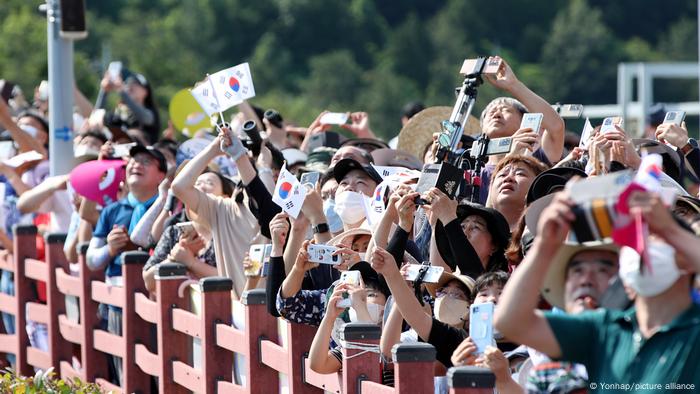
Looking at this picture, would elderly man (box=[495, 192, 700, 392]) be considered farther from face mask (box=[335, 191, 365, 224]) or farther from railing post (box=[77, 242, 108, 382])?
railing post (box=[77, 242, 108, 382])

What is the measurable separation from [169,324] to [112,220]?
56.4 inches

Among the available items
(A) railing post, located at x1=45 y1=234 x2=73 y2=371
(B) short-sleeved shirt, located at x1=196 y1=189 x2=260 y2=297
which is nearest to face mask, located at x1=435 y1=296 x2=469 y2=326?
(B) short-sleeved shirt, located at x1=196 y1=189 x2=260 y2=297

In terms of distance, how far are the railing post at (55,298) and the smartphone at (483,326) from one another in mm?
6205

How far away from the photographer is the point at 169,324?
29.0ft

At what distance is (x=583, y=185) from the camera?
14.3 feet

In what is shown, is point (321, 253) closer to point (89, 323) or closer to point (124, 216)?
point (124, 216)

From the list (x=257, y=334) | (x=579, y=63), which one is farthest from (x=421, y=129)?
(x=579, y=63)

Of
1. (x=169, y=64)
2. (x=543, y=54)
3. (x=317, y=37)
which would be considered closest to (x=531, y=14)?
(x=543, y=54)

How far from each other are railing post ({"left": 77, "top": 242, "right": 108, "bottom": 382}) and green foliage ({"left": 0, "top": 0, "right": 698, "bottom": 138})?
7209 cm

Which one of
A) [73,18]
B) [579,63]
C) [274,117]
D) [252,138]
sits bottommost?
[252,138]

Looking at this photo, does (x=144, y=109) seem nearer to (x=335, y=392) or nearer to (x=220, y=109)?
(x=220, y=109)

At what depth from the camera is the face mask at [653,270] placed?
14.1 feet

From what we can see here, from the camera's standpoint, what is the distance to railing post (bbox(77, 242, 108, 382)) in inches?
399

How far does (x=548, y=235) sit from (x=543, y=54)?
99761 millimetres
